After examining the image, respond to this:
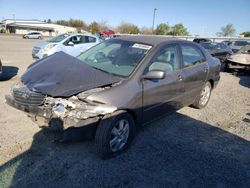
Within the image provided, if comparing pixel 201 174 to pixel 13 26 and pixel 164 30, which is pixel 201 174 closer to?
pixel 164 30

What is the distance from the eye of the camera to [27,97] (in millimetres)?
3176

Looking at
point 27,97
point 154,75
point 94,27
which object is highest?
point 94,27

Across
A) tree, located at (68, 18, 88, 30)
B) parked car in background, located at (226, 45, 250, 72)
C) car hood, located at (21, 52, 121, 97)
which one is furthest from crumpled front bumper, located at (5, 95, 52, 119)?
tree, located at (68, 18, 88, 30)

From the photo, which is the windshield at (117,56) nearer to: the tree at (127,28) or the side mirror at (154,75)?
the side mirror at (154,75)

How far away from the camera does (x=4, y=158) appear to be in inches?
125

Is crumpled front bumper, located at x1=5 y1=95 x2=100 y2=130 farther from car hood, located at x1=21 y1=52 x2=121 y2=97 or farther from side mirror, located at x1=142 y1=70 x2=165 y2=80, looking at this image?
side mirror, located at x1=142 y1=70 x2=165 y2=80

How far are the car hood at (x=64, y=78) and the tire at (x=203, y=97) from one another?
2.77 metres

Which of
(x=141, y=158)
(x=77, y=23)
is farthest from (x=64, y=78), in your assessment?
(x=77, y=23)

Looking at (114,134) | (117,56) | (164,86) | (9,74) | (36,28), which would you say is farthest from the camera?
(36,28)

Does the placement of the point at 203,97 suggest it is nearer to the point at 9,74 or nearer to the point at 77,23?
the point at 9,74

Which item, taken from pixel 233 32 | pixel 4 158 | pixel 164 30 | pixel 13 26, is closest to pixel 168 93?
pixel 4 158

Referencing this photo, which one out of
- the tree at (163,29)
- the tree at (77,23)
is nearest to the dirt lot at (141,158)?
the tree at (163,29)

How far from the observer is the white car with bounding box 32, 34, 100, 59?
36.0 ft

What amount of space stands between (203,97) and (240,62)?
648cm
